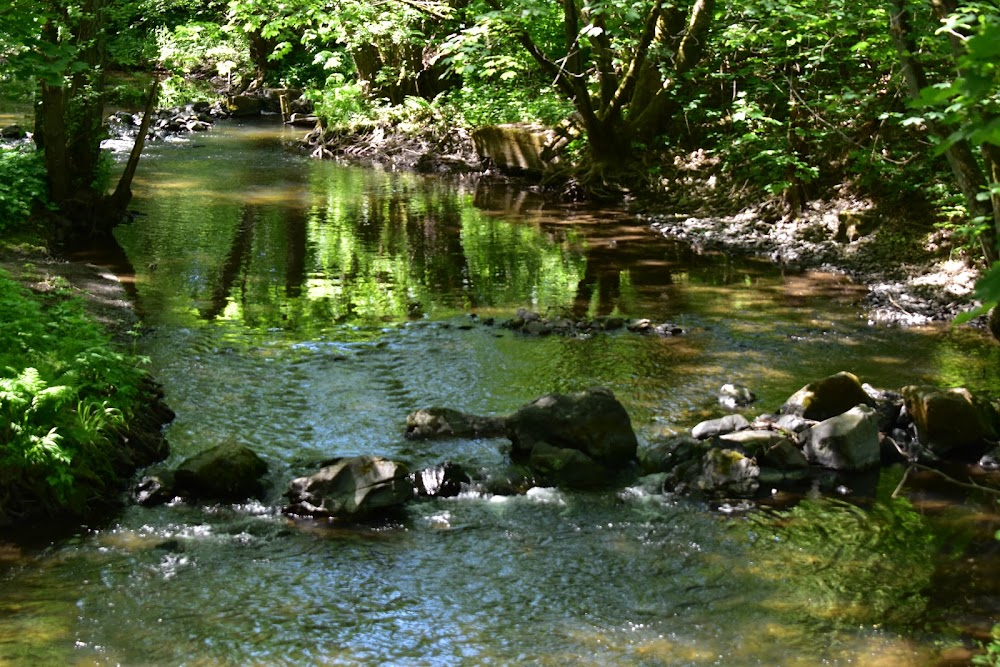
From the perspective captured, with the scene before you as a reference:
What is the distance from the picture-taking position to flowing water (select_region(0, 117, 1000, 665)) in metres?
5.15

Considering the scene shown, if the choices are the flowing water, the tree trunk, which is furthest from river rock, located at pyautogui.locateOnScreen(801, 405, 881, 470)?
the tree trunk

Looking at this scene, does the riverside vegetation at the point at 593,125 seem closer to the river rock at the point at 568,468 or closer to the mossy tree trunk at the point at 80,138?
the mossy tree trunk at the point at 80,138

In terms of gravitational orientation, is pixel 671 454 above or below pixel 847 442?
below

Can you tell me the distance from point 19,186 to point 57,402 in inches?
309

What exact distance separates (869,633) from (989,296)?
375 centimetres

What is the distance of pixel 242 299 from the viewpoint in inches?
459

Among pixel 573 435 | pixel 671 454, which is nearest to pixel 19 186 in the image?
pixel 573 435

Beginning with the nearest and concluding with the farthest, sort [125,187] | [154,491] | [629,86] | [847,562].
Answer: [847,562], [154,491], [125,187], [629,86]

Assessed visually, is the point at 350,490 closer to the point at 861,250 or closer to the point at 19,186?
the point at 19,186

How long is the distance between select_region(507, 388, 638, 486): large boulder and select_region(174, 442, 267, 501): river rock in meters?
2.02

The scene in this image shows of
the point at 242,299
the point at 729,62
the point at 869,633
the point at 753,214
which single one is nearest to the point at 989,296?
the point at 869,633

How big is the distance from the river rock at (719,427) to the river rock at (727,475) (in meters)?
0.57

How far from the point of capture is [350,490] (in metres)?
6.59

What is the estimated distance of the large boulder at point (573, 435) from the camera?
7.27 metres
